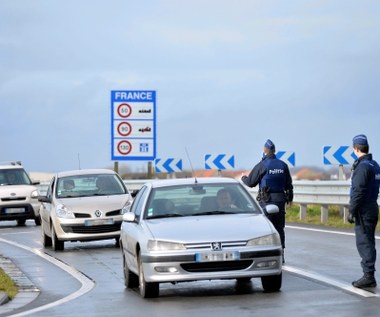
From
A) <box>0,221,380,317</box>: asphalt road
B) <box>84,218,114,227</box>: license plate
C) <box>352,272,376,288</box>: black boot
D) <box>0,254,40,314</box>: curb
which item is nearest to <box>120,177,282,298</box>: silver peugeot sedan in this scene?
<box>0,221,380,317</box>: asphalt road

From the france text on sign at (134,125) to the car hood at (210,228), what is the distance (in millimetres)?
31682

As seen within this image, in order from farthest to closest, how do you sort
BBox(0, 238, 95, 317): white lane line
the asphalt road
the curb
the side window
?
1. the side window
2. the curb
3. BBox(0, 238, 95, 317): white lane line
4. the asphalt road

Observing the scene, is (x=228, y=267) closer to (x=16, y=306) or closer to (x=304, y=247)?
(x=16, y=306)

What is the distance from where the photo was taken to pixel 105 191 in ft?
89.0

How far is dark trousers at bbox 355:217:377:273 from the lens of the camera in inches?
621

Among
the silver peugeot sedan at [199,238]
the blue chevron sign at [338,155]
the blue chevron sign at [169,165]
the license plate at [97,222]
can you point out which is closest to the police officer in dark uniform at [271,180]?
the silver peugeot sedan at [199,238]

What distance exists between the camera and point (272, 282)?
15555 mm

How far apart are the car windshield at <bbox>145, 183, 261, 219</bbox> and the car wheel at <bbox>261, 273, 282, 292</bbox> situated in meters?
1.16

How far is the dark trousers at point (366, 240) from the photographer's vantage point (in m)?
15.8

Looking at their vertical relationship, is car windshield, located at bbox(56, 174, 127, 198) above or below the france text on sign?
below

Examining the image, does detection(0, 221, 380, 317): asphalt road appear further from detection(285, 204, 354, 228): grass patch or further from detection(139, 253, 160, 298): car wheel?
detection(285, 204, 354, 228): grass patch

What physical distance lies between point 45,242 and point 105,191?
1617mm

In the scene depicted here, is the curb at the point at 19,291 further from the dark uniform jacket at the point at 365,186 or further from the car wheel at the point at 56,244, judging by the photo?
the car wheel at the point at 56,244

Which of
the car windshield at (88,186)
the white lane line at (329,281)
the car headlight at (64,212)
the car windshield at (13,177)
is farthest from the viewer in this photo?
the car windshield at (13,177)
